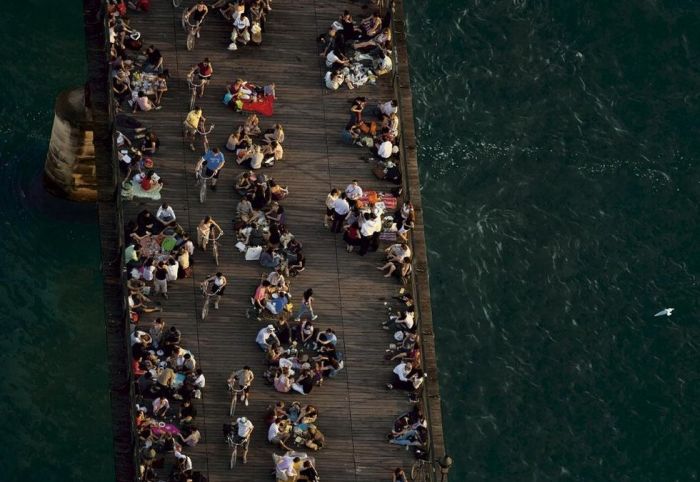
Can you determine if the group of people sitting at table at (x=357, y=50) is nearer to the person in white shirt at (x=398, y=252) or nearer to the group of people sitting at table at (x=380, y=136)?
the group of people sitting at table at (x=380, y=136)

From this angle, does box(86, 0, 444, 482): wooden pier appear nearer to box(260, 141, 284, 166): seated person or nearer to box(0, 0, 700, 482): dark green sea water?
box(260, 141, 284, 166): seated person

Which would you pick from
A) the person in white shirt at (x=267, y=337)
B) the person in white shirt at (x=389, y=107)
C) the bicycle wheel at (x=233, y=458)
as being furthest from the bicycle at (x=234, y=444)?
the person in white shirt at (x=389, y=107)

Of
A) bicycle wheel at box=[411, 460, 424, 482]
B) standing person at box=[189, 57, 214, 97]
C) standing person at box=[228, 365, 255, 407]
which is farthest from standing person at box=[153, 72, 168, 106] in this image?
bicycle wheel at box=[411, 460, 424, 482]

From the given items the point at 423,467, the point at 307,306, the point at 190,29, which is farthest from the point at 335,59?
the point at 423,467

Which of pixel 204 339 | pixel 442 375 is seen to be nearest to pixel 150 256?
pixel 204 339

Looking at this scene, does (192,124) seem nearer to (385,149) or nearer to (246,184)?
(246,184)

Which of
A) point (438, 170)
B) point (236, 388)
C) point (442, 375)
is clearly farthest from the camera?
point (438, 170)

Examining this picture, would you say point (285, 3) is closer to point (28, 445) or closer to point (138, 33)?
point (138, 33)
